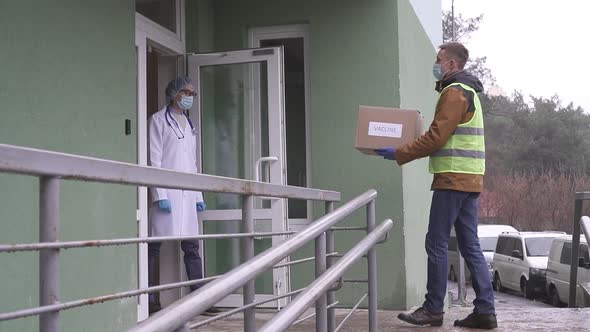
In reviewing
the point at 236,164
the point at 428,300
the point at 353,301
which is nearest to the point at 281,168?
the point at 236,164

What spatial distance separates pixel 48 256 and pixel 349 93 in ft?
16.1

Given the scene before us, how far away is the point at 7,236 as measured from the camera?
336 cm

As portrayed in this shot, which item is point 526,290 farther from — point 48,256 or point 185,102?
point 48,256

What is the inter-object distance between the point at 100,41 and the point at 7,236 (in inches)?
54.7

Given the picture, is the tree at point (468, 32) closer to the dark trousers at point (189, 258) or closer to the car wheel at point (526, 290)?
the car wheel at point (526, 290)

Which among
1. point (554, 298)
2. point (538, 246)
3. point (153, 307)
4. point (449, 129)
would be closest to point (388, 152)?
point (449, 129)

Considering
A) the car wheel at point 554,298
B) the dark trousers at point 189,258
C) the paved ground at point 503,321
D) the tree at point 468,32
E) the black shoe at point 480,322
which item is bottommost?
the car wheel at point 554,298

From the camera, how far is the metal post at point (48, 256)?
1.47 meters

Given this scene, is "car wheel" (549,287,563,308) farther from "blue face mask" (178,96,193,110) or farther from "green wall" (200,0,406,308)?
"blue face mask" (178,96,193,110)

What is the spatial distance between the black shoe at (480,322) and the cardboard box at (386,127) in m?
1.20

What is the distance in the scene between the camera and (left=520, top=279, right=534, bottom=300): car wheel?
61.9 feet

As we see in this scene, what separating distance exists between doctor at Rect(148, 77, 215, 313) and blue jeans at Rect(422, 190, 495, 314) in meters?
1.77

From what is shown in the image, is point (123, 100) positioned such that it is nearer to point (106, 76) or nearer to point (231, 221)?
point (106, 76)

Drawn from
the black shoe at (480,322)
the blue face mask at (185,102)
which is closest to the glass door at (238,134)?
the blue face mask at (185,102)
